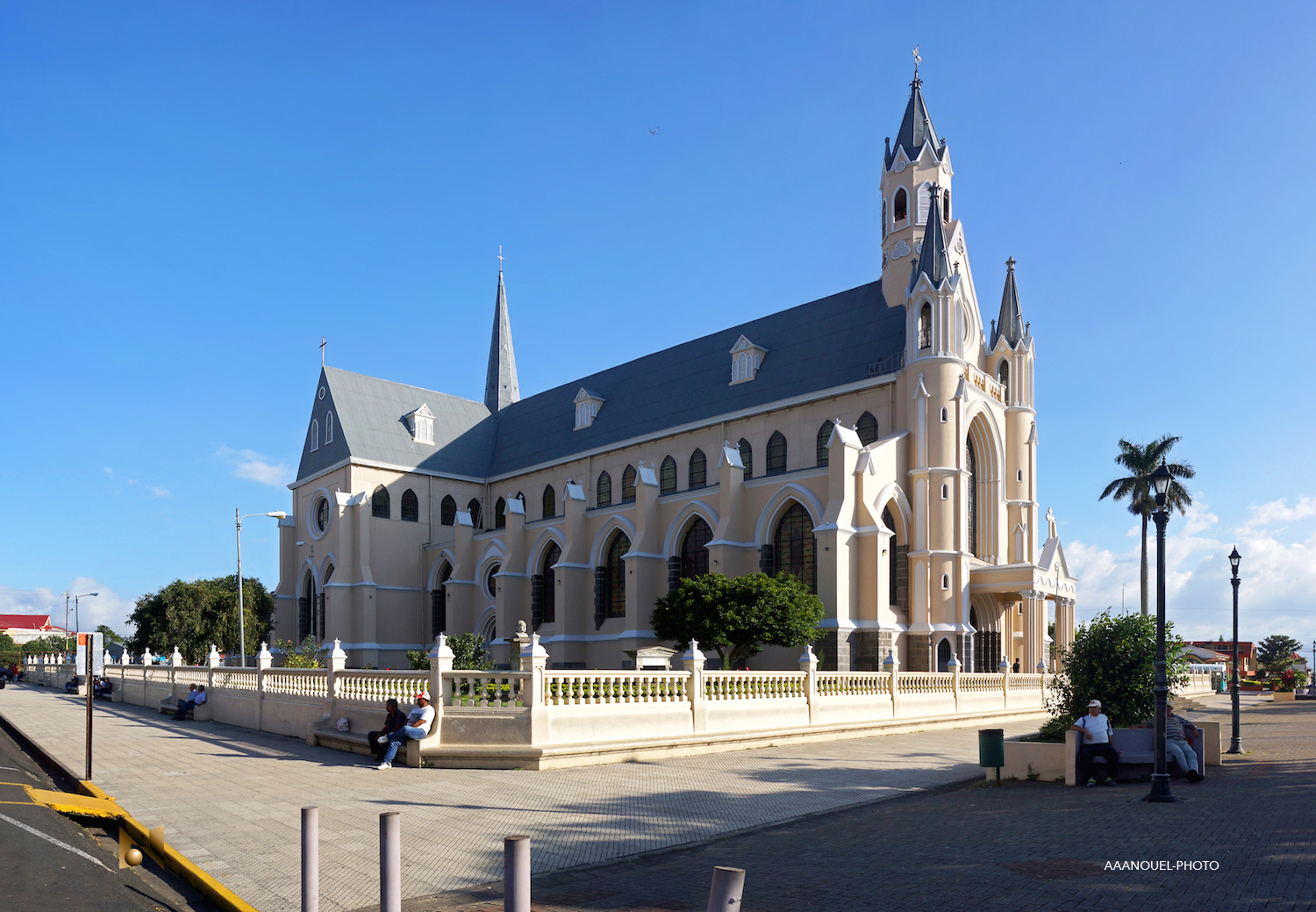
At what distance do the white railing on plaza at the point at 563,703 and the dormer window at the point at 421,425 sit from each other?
32.6 meters

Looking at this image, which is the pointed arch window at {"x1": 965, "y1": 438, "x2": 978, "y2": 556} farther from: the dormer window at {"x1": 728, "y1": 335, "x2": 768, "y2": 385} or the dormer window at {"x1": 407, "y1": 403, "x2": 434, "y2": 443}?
the dormer window at {"x1": 407, "y1": 403, "x2": 434, "y2": 443}

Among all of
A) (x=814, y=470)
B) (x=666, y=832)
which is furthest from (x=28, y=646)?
(x=666, y=832)

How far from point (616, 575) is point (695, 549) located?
6.14 m

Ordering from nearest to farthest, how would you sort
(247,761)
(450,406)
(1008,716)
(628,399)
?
1. (247,761)
2. (1008,716)
3. (628,399)
4. (450,406)

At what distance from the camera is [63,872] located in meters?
9.25

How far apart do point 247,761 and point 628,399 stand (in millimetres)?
38919

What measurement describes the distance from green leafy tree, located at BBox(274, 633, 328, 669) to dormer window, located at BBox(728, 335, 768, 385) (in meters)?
23.8

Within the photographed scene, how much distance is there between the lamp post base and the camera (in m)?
12.3

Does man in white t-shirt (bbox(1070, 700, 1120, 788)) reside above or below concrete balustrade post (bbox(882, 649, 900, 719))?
above

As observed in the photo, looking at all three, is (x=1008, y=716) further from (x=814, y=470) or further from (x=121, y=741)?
(x=121, y=741)

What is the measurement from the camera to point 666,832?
10.8m

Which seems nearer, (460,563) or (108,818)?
(108,818)

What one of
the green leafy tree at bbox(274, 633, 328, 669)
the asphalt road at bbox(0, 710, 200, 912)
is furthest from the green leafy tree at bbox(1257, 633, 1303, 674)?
the asphalt road at bbox(0, 710, 200, 912)

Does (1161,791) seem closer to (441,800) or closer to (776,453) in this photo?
(441,800)
